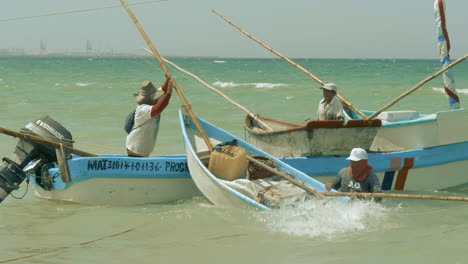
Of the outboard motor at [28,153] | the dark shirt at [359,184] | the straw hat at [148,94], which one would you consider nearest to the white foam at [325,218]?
the dark shirt at [359,184]

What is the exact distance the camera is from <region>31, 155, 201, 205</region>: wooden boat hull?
8312 mm

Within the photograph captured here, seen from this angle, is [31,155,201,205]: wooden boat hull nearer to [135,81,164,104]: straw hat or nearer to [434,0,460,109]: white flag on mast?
[135,81,164,104]: straw hat

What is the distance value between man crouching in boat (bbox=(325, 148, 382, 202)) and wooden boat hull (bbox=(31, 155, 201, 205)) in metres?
2.17

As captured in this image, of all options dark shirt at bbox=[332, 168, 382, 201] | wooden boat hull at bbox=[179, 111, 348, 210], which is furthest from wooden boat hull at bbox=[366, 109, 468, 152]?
dark shirt at bbox=[332, 168, 382, 201]

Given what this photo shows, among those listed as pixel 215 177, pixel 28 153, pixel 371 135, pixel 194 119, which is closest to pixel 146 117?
pixel 194 119

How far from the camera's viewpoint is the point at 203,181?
26.3ft

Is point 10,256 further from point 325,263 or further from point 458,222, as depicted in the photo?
point 458,222

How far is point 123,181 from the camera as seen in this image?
332 inches

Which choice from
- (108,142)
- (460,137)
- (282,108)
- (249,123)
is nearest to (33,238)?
(249,123)

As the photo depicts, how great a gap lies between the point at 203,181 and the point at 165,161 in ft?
2.29

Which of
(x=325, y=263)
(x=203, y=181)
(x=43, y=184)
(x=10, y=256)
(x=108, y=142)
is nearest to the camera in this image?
A: (x=325, y=263)

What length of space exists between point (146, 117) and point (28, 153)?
5.12 ft

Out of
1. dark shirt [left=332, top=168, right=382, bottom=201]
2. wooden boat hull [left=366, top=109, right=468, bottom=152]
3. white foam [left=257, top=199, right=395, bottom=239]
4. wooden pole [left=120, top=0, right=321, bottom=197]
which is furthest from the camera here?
wooden boat hull [left=366, top=109, right=468, bottom=152]

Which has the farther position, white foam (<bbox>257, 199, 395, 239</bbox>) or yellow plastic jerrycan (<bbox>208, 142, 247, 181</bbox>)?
yellow plastic jerrycan (<bbox>208, 142, 247, 181</bbox>)
